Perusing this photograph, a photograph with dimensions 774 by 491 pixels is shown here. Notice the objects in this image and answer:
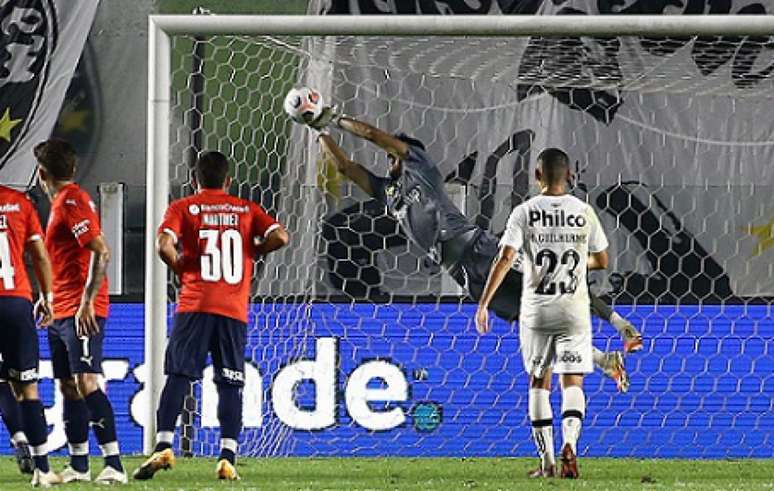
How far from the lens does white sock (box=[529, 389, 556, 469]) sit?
1004 centimetres

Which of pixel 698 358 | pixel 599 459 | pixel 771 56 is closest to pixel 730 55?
pixel 771 56

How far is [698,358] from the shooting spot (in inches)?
483

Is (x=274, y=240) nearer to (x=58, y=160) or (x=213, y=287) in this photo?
(x=213, y=287)

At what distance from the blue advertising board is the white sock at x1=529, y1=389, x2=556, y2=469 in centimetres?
214

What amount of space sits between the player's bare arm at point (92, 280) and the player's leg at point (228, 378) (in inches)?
24.0

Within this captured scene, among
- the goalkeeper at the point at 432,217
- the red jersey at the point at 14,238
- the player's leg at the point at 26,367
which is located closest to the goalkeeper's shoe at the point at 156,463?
the player's leg at the point at 26,367

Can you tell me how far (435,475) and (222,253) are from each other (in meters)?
1.62

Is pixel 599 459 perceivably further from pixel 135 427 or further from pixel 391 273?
pixel 135 427

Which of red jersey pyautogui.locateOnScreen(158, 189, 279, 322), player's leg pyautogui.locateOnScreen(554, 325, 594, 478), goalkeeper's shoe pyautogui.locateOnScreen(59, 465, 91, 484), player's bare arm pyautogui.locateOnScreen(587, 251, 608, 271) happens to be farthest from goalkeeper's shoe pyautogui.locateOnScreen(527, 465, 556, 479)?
goalkeeper's shoe pyautogui.locateOnScreen(59, 465, 91, 484)

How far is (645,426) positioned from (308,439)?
6.45 feet

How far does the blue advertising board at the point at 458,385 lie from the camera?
481 inches

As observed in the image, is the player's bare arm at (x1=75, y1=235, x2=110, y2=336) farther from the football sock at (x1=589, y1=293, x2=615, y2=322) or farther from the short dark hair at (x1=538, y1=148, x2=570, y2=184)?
the football sock at (x1=589, y1=293, x2=615, y2=322)

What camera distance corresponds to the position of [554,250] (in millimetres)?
9992

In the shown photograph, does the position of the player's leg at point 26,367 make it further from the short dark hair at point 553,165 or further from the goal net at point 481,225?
the goal net at point 481,225
